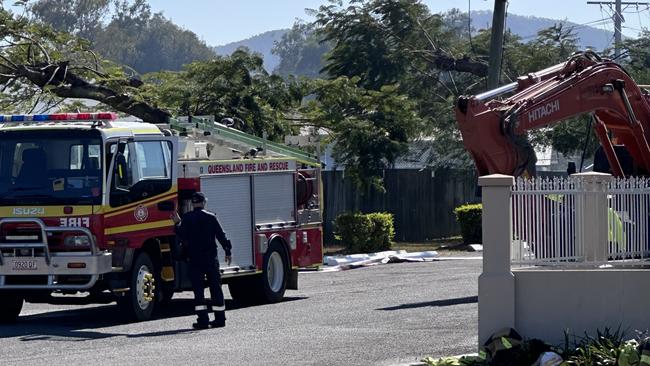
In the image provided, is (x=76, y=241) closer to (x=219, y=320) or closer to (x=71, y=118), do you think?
(x=71, y=118)

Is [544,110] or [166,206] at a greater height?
[544,110]

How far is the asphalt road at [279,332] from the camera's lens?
13.8 m

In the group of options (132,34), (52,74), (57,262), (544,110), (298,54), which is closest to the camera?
(57,262)

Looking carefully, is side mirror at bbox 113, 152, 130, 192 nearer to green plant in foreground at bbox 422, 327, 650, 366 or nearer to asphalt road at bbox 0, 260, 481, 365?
asphalt road at bbox 0, 260, 481, 365

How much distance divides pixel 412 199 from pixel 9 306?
2258 centimetres

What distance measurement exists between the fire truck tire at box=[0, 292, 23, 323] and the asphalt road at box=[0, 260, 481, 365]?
0.29 meters

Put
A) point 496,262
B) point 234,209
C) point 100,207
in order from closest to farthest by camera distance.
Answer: point 496,262
point 100,207
point 234,209

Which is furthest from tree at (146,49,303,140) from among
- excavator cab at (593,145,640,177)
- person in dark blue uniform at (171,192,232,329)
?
person in dark blue uniform at (171,192,232,329)

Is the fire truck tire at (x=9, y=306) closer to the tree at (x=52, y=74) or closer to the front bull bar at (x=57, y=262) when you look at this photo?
the front bull bar at (x=57, y=262)

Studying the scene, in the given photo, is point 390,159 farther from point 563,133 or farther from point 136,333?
point 136,333

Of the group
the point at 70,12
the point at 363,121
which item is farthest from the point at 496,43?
the point at 70,12

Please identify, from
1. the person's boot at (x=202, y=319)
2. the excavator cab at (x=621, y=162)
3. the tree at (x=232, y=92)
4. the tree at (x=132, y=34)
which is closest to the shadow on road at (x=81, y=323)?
the person's boot at (x=202, y=319)

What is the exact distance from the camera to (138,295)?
58.2 feet

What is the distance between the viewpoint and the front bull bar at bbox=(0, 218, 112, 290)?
17.1 metres
